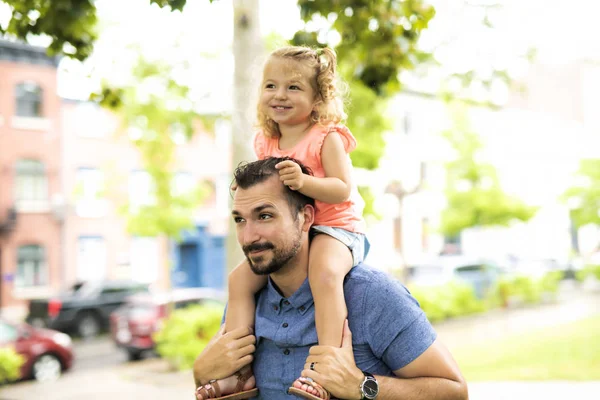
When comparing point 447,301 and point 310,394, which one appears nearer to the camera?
point 310,394

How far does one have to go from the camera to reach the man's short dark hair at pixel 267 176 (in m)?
2.32

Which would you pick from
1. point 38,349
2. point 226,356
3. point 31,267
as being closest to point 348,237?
point 226,356

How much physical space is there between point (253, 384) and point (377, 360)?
18.3 inches

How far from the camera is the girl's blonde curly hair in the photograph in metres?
2.45

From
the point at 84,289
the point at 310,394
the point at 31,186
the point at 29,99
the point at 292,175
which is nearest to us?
the point at 310,394

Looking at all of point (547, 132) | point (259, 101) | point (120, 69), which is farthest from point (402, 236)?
point (259, 101)

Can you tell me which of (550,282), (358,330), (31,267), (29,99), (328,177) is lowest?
(550,282)

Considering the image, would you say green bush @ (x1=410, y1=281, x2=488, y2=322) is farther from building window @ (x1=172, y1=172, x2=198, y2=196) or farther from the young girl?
the young girl

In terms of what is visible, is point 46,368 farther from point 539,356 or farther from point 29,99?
point 29,99

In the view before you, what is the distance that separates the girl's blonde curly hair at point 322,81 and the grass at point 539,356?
28.8ft

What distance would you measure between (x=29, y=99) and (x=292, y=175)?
24.0 meters

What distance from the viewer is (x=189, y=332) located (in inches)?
488

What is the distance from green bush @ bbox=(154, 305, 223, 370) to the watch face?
34.0ft

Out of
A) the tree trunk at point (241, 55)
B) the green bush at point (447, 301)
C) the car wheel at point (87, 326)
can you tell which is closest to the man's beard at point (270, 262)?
the tree trunk at point (241, 55)
